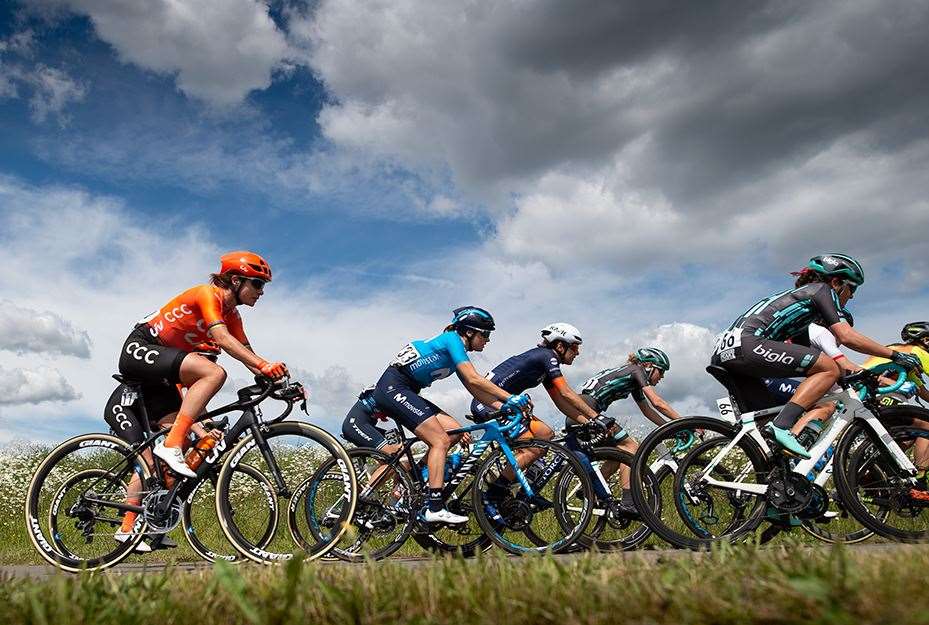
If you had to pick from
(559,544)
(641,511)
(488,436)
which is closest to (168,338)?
(488,436)

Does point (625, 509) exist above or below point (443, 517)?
below

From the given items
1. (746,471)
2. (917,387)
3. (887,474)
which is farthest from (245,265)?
(917,387)

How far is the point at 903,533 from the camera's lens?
6.02m

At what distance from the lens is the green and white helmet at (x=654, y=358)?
378 inches

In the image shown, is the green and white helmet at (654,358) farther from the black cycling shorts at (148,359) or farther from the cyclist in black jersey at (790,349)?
the black cycling shorts at (148,359)

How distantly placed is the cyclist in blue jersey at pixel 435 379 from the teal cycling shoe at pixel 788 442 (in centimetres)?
201

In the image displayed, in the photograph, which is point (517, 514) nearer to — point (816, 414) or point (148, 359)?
point (816, 414)

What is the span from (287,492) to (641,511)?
274cm

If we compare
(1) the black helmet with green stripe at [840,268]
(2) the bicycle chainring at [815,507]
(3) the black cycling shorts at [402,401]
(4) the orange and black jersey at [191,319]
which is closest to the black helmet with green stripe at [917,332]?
(1) the black helmet with green stripe at [840,268]

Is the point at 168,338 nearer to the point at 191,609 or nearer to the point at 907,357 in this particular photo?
the point at 191,609

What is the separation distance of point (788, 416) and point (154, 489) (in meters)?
5.01

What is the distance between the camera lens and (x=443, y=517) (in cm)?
666

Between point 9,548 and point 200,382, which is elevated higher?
point 200,382

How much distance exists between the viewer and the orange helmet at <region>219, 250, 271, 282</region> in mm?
6387
